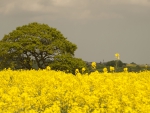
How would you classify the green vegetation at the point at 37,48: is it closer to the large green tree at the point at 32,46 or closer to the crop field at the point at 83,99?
the large green tree at the point at 32,46

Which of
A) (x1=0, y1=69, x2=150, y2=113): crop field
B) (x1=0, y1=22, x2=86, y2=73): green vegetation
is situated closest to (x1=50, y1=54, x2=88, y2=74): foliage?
(x1=0, y1=22, x2=86, y2=73): green vegetation

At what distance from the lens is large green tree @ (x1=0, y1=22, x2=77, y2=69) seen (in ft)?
95.5

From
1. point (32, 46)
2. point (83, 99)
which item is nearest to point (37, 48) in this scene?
point (32, 46)

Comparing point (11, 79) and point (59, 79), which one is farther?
point (11, 79)

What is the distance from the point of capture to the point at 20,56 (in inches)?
1198

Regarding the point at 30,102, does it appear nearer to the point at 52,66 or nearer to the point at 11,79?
the point at 11,79

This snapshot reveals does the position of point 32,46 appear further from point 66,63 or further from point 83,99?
point 83,99

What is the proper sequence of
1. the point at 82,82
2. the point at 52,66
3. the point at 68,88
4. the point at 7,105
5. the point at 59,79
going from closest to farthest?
the point at 7,105
the point at 68,88
the point at 82,82
the point at 59,79
the point at 52,66

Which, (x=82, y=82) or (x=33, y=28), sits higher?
(x=33, y=28)

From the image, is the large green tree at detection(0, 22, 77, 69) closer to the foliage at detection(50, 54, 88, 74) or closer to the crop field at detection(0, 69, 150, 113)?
the foliage at detection(50, 54, 88, 74)

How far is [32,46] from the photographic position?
2877 centimetres

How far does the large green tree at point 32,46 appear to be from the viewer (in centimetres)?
2909

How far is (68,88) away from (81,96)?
49.5 inches

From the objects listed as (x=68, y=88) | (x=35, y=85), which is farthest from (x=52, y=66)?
(x=68, y=88)
